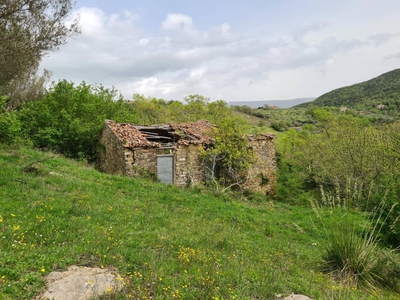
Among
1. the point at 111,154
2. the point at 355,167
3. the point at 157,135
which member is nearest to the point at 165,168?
the point at 157,135

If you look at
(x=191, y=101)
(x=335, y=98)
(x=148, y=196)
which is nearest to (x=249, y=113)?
(x=335, y=98)

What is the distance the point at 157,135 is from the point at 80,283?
41.9ft

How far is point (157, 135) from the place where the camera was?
1599 centimetres

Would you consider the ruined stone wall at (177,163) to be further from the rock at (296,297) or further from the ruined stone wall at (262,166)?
the rock at (296,297)

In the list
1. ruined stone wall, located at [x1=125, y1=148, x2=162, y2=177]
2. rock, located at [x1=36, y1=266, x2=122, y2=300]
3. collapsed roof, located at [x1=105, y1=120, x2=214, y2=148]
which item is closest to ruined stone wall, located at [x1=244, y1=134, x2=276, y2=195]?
collapsed roof, located at [x1=105, y1=120, x2=214, y2=148]

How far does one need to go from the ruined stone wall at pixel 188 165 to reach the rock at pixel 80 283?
10.7 meters

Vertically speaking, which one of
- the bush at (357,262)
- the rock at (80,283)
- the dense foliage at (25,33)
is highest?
the dense foliage at (25,33)

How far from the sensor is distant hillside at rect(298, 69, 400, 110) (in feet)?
152

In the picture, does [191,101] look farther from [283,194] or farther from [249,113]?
[249,113]

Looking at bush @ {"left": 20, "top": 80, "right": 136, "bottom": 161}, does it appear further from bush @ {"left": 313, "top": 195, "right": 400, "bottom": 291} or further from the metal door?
bush @ {"left": 313, "top": 195, "right": 400, "bottom": 291}

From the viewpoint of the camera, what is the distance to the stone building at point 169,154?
44.5 feet

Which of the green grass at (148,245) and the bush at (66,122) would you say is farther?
the bush at (66,122)

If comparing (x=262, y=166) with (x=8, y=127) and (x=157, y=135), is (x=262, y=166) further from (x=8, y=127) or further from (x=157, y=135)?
(x=8, y=127)

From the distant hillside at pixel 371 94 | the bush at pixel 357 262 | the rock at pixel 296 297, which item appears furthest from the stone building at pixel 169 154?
the distant hillside at pixel 371 94
